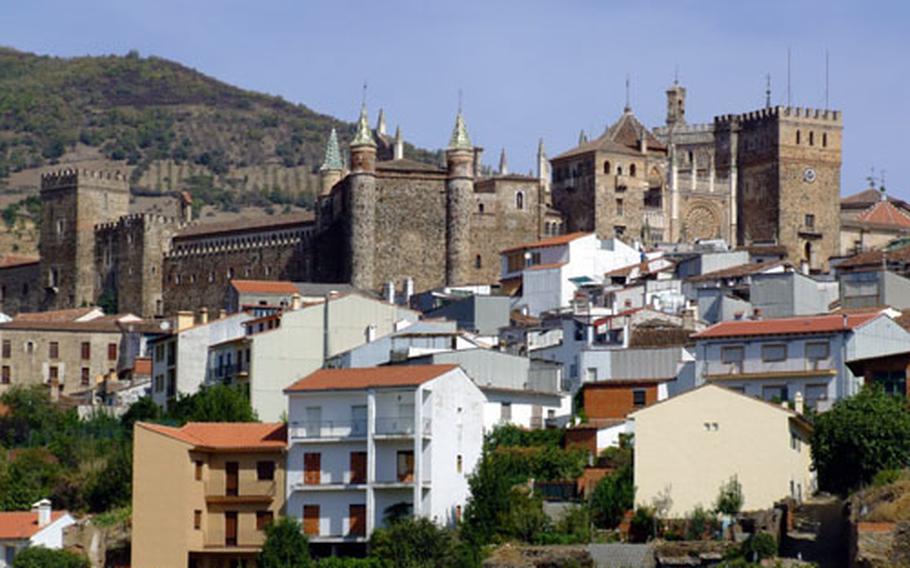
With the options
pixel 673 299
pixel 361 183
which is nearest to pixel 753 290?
pixel 673 299

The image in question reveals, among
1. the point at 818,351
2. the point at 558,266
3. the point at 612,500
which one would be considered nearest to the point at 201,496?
the point at 612,500

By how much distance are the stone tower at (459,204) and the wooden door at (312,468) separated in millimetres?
42070

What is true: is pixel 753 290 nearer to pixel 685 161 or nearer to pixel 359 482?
pixel 359 482

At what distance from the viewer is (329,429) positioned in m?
63.0

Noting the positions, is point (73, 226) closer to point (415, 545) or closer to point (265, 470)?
point (265, 470)

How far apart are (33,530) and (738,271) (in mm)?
32427

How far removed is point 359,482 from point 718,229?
55141mm

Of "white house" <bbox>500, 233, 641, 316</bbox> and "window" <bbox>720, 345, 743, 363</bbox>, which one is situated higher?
"white house" <bbox>500, 233, 641, 316</bbox>

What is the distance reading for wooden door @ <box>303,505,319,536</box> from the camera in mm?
62125

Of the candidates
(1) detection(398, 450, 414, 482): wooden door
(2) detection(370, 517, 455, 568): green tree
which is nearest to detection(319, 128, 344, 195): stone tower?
(1) detection(398, 450, 414, 482): wooden door

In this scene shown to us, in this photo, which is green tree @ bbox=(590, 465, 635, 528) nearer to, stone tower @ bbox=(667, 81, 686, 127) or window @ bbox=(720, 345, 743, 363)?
window @ bbox=(720, 345, 743, 363)

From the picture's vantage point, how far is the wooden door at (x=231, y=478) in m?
64.0

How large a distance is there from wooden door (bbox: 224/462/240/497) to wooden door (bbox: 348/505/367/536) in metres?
3.77

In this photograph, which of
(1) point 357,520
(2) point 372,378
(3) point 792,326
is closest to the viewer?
(1) point 357,520
